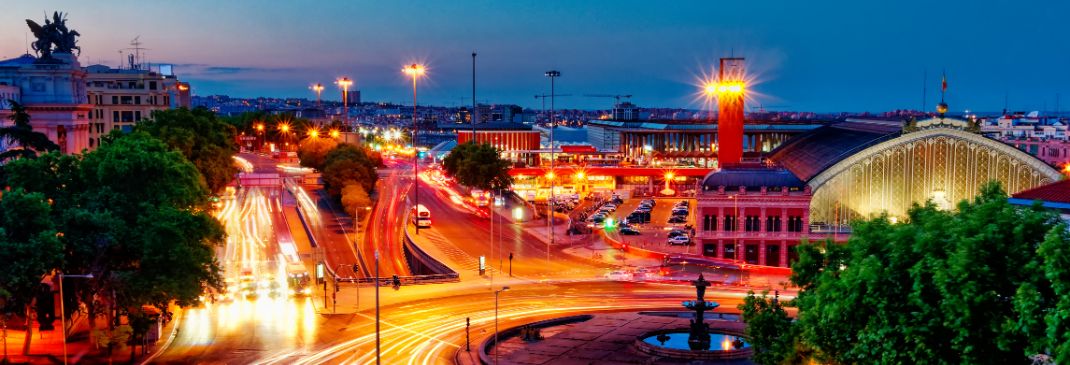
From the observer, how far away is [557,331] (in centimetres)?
5381

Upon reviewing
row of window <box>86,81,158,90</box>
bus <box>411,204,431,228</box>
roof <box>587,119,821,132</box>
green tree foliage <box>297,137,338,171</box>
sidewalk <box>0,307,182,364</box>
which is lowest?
sidewalk <box>0,307,182,364</box>

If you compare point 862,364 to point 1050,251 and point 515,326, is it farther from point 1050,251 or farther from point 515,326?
point 515,326

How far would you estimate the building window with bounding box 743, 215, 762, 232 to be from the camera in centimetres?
8219

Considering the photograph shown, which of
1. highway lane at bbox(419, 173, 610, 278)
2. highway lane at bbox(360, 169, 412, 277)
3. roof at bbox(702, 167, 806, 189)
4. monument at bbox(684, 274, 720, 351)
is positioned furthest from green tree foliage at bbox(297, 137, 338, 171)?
monument at bbox(684, 274, 720, 351)

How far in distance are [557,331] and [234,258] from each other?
3557cm

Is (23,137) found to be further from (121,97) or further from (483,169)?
(121,97)

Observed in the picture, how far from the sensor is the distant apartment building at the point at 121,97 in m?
135

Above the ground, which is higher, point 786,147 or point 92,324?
point 786,147

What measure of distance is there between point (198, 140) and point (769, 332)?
263 feet

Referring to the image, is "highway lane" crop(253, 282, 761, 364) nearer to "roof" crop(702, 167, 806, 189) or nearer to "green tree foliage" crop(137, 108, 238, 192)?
"roof" crop(702, 167, 806, 189)

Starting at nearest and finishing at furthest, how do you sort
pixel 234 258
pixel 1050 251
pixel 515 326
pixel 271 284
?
pixel 1050 251
pixel 515 326
pixel 271 284
pixel 234 258

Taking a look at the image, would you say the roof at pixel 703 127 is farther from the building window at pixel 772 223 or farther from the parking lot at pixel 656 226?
the building window at pixel 772 223

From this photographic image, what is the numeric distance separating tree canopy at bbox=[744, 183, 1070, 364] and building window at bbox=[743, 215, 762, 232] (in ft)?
162

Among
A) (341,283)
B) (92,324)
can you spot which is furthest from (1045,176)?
(92,324)
